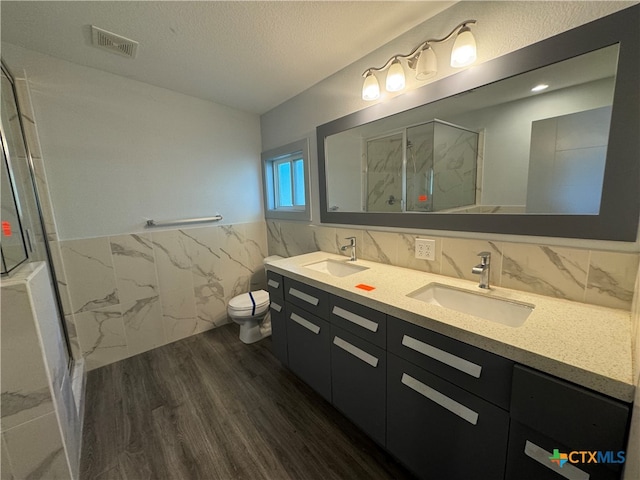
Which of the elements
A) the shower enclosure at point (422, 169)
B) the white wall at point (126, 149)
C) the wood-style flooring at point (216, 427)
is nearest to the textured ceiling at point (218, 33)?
the white wall at point (126, 149)

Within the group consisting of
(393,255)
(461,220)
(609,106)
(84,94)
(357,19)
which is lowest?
(393,255)

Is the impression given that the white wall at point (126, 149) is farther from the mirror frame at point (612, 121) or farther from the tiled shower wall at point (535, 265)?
the mirror frame at point (612, 121)

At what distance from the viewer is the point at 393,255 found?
1.68 meters

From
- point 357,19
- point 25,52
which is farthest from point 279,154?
point 25,52

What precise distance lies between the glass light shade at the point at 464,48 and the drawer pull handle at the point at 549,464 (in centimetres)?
150

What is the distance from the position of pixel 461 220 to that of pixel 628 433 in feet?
3.04

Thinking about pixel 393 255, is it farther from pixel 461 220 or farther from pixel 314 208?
pixel 314 208

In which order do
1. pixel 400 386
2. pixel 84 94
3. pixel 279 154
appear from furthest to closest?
pixel 279 154
pixel 84 94
pixel 400 386

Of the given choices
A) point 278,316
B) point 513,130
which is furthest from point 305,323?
point 513,130

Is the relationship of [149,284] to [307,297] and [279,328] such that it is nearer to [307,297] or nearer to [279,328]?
[279,328]

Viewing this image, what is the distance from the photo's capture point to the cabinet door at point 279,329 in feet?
5.81

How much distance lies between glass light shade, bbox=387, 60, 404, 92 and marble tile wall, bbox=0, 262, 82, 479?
195 centimetres

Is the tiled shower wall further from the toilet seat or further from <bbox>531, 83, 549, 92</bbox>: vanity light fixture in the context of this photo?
the toilet seat

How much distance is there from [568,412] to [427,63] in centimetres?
151
